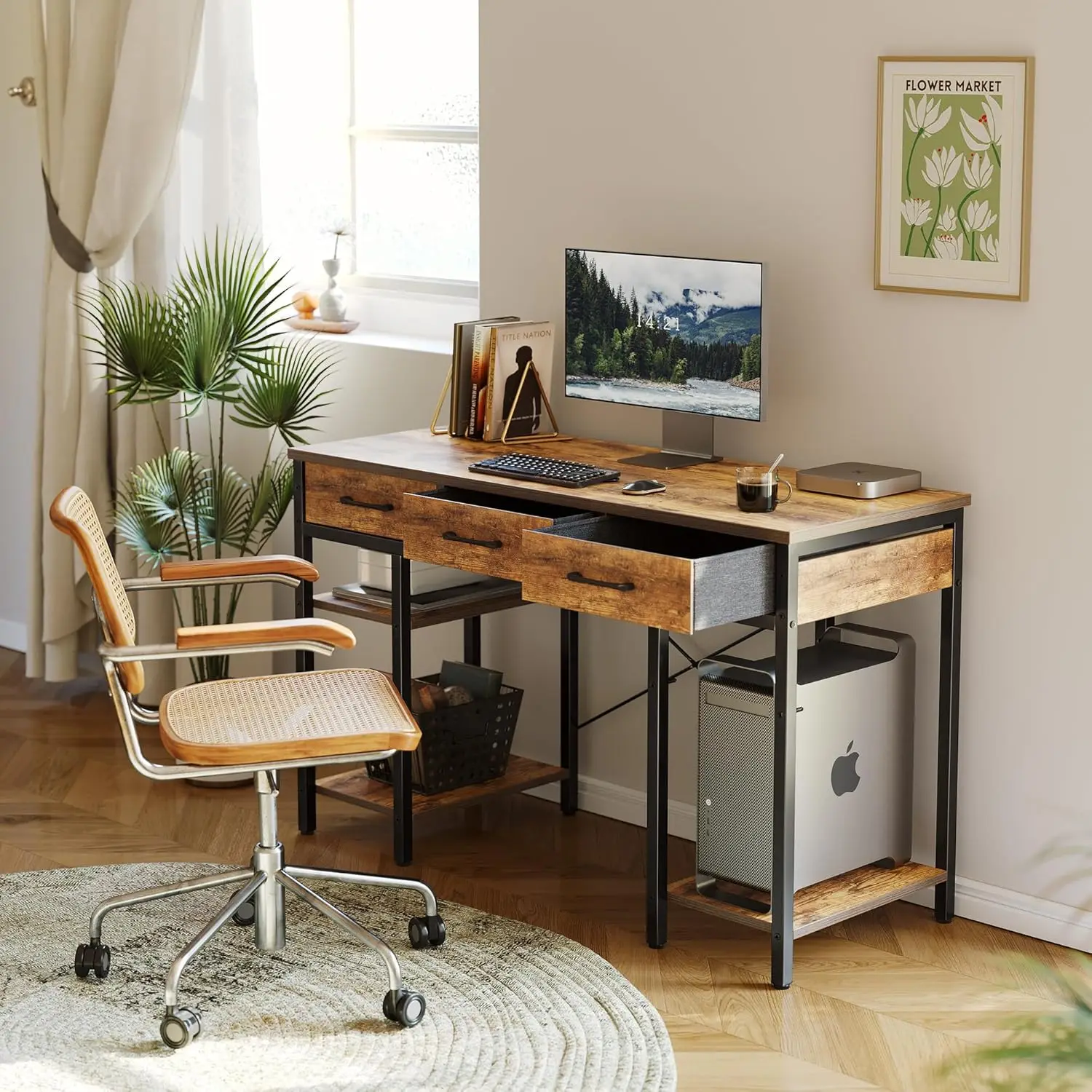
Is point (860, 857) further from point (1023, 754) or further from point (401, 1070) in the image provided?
point (401, 1070)

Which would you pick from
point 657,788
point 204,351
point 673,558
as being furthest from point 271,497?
point 673,558

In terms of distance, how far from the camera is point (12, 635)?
16.5ft

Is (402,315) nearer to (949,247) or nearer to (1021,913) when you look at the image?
(949,247)

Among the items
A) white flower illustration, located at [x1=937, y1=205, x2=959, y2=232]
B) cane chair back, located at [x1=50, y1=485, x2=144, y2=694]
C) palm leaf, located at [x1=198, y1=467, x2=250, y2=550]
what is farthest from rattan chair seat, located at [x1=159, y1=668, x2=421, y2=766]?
white flower illustration, located at [x1=937, y1=205, x2=959, y2=232]

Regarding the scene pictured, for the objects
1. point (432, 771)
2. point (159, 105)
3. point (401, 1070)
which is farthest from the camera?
point (159, 105)

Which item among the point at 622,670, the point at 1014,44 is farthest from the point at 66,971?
the point at 1014,44

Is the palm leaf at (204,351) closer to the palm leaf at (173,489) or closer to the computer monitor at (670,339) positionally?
the palm leaf at (173,489)

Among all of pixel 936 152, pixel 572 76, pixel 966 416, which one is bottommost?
pixel 966 416

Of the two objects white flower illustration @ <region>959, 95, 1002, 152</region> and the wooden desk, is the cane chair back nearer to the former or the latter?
the wooden desk

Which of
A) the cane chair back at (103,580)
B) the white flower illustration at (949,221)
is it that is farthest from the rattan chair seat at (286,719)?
the white flower illustration at (949,221)

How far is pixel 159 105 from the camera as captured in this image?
4.05 meters

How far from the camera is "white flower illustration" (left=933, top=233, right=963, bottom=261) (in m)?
2.99

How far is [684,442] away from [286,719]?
105 cm

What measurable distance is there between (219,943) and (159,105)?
2070 mm
